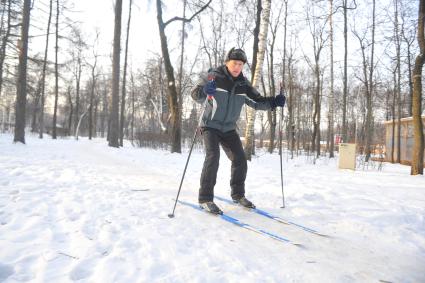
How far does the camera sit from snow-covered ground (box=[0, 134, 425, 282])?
7.36 feet

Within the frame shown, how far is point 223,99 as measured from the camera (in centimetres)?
412

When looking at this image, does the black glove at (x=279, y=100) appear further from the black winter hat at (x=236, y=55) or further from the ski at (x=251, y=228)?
the ski at (x=251, y=228)

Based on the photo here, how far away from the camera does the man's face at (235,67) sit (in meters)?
4.10

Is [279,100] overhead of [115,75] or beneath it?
beneath

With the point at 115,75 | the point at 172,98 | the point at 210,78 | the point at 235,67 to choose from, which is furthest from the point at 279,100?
the point at 115,75

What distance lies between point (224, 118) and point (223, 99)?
256 millimetres

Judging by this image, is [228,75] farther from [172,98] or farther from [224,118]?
[172,98]

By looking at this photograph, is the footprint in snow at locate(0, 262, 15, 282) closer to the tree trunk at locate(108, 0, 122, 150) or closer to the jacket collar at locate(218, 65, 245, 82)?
the jacket collar at locate(218, 65, 245, 82)

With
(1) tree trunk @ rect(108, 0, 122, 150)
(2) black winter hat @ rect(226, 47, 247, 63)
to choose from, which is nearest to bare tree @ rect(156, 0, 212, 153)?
(1) tree trunk @ rect(108, 0, 122, 150)

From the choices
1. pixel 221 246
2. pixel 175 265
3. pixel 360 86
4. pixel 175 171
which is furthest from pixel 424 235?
pixel 360 86

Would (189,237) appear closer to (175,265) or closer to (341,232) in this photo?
(175,265)

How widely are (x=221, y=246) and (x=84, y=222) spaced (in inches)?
55.9

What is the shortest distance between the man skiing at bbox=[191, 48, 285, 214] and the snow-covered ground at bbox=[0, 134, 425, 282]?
0.35 meters

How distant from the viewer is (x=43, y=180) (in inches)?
201
